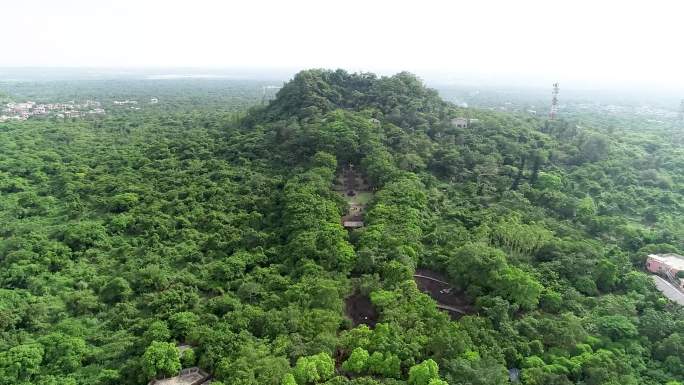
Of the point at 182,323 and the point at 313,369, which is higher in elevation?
the point at 313,369

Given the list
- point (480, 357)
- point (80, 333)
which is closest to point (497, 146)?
point (480, 357)

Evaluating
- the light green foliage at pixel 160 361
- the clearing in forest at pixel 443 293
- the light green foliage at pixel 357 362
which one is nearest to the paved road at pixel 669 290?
the clearing in forest at pixel 443 293

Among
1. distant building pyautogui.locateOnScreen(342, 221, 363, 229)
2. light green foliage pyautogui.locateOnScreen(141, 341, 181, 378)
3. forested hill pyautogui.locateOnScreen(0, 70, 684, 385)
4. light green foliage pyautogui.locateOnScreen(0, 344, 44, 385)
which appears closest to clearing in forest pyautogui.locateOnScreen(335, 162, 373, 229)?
distant building pyautogui.locateOnScreen(342, 221, 363, 229)

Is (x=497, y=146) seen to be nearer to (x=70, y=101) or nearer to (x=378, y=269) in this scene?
(x=378, y=269)

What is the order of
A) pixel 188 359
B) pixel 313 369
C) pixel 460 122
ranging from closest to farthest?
pixel 313 369 → pixel 188 359 → pixel 460 122

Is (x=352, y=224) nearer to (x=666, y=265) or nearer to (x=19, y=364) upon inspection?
(x=19, y=364)

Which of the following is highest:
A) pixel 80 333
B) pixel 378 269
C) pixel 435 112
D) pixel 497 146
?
pixel 435 112

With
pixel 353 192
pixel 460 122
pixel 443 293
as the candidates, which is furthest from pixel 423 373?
pixel 460 122
